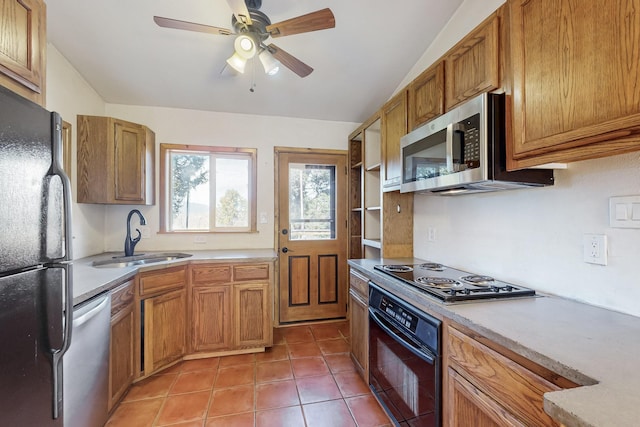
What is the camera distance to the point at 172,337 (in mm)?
2402

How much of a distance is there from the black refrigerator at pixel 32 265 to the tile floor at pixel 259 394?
103 cm

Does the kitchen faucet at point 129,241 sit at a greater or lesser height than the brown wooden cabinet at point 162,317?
greater

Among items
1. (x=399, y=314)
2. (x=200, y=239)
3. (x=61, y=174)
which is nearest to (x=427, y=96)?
(x=399, y=314)

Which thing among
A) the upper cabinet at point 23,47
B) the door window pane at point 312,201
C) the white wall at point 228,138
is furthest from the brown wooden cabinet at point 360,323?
the upper cabinet at point 23,47

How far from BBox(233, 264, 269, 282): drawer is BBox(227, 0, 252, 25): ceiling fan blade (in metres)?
1.93

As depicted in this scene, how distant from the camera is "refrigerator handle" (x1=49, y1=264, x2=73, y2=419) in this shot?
3.25 ft

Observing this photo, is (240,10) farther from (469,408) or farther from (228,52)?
(469,408)

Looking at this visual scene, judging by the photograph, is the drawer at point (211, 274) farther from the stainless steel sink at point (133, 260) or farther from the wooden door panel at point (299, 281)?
the wooden door panel at point (299, 281)

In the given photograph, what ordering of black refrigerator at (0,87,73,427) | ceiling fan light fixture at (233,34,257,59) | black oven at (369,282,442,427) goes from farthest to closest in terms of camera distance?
ceiling fan light fixture at (233,34,257,59) < black oven at (369,282,442,427) < black refrigerator at (0,87,73,427)

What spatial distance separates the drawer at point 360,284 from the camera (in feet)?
6.79

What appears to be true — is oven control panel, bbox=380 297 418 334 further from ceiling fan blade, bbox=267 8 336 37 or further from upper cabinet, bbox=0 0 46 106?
upper cabinet, bbox=0 0 46 106

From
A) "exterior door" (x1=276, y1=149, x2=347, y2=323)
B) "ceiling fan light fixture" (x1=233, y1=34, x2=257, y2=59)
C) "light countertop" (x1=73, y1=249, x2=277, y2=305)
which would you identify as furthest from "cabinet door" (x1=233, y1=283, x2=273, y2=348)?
"ceiling fan light fixture" (x1=233, y1=34, x2=257, y2=59)

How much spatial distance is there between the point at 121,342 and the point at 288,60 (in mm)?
2278

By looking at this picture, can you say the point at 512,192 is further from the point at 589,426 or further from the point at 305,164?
the point at 305,164
